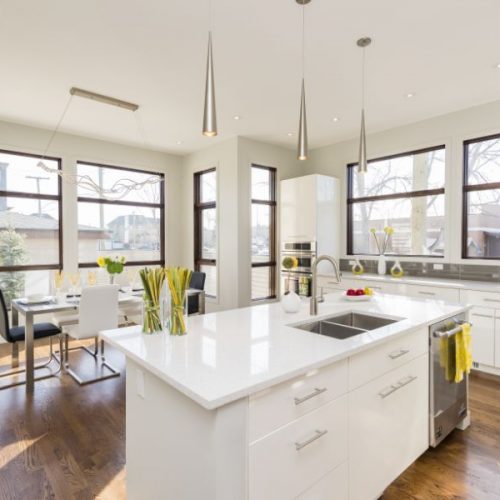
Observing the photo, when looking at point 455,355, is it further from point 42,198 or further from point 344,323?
point 42,198

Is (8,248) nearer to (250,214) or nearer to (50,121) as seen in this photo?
(50,121)

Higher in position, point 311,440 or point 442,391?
point 311,440

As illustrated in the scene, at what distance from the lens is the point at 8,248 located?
4.62 meters

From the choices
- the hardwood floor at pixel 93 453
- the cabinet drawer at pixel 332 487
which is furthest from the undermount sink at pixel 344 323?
the hardwood floor at pixel 93 453

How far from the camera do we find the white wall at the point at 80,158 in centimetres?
465

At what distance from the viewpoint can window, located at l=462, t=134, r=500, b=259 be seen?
3.93 m

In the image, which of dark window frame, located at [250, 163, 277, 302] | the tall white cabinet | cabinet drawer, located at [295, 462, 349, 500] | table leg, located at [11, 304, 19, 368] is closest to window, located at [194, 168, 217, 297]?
dark window frame, located at [250, 163, 277, 302]

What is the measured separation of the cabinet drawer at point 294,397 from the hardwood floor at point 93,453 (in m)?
0.94

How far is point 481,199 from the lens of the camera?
4.03 metres

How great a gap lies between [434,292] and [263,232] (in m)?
2.73

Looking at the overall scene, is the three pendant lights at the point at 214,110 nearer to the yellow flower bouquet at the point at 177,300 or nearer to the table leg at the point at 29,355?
the yellow flower bouquet at the point at 177,300

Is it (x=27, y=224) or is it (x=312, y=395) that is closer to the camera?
(x=312, y=395)

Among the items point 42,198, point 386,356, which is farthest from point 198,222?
point 386,356

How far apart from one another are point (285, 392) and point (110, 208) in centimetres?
507
